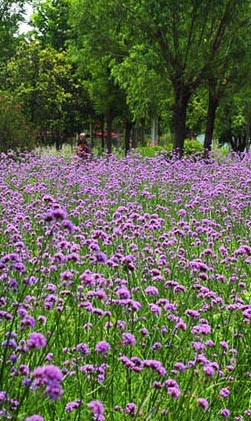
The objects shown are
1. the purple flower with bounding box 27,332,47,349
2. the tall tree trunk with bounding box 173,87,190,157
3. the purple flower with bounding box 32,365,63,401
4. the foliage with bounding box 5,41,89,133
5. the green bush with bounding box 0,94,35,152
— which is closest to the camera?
the purple flower with bounding box 32,365,63,401

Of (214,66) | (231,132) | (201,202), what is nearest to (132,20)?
(214,66)

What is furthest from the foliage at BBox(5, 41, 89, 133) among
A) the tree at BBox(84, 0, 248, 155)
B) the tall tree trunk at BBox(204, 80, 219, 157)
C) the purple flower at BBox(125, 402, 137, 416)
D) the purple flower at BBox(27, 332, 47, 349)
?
the purple flower at BBox(27, 332, 47, 349)

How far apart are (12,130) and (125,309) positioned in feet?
62.3

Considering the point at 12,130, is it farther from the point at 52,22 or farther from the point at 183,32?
the point at 52,22

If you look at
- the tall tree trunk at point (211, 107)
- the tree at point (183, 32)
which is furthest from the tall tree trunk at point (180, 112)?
the tall tree trunk at point (211, 107)

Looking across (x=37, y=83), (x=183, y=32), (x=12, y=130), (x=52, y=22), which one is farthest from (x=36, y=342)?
(x=52, y=22)

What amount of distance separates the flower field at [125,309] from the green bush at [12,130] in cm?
1135

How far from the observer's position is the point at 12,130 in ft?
72.1

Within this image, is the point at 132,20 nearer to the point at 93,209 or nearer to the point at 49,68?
the point at 93,209

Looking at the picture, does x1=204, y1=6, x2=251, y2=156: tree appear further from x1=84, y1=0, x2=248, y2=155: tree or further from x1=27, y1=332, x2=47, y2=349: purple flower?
x1=27, y1=332, x2=47, y2=349: purple flower

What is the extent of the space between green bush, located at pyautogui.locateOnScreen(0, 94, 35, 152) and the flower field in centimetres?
1135

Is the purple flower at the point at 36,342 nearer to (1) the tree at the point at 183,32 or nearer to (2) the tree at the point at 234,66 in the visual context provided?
(2) the tree at the point at 234,66

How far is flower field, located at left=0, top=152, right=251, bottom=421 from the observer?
2662 mm

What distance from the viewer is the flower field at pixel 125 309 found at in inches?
105
